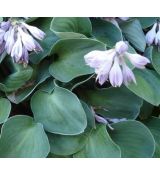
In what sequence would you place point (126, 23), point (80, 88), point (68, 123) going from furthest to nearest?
point (126, 23) → point (80, 88) → point (68, 123)

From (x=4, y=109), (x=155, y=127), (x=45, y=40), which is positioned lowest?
(x=155, y=127)

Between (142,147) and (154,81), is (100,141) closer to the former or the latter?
(142,147)

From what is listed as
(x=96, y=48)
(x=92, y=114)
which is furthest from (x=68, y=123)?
(x=96, y=48)

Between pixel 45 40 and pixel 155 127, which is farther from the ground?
pixel 45 40

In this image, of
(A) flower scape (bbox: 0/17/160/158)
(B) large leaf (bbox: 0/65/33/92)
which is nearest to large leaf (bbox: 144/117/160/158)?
(A) flower scape (bbox: 0/17/160/158)

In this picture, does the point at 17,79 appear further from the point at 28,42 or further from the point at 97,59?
the point at 97,59

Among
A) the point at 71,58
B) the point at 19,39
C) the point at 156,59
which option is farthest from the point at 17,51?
the point at 156,59
